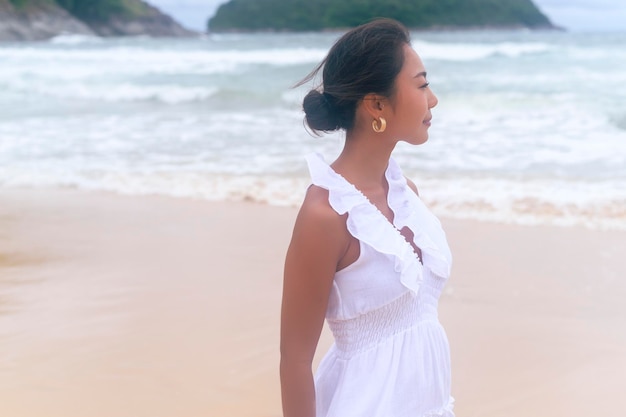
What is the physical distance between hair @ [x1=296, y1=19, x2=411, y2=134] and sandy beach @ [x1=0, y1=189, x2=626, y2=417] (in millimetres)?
1863

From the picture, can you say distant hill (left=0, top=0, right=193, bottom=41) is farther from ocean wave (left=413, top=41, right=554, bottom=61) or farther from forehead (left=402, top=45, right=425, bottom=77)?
forehead (left=402, top=45, right=425, bottom=77)

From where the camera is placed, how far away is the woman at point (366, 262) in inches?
65.7

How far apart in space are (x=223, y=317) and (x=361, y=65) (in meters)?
2.74

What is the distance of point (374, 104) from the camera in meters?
1.76

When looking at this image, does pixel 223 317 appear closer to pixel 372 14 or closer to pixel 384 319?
pixel 384 319

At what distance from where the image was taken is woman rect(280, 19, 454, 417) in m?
1.67

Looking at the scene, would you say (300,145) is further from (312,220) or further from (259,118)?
(312,220)

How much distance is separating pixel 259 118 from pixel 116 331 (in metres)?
10.3

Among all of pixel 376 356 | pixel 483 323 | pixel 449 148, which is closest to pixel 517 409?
pixel 483 323

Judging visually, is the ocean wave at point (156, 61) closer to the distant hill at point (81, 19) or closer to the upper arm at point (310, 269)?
the upper arm at point (310, 269)

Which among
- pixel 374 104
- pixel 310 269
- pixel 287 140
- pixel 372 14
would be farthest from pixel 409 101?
pixel 372 14

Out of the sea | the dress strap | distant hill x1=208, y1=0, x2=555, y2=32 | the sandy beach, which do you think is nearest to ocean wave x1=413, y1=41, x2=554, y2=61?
the sea

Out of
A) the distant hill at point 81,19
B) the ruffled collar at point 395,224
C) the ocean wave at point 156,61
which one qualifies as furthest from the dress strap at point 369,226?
the distant hill at point 81,19

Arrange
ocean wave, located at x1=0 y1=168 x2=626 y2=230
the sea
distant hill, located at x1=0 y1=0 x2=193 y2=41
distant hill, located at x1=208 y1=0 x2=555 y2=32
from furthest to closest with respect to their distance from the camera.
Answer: distant hill, located at x1=208 y1=0 x2=555 y2=32
distant hill, located at x1=0 y1=0 x2=193 y2=41
the sea
ocean wave, located at x1=0 y1=168 x2=626 y2=230
